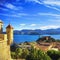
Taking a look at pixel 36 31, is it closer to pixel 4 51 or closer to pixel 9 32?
pixel 9 32

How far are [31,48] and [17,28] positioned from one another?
394mm

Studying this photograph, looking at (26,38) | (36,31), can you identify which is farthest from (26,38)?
(36,31)

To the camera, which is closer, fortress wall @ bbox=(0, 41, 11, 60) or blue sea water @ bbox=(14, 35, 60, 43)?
fortress wall @ bbox=(0, 41, 11, 60)

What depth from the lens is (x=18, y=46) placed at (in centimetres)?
428

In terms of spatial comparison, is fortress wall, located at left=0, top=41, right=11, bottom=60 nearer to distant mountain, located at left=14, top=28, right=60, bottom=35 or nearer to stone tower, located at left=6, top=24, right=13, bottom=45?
stone tower, located at left=6, top=24, right=13, bottom=45

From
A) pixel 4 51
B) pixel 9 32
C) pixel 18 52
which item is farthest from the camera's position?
pixel 18 52

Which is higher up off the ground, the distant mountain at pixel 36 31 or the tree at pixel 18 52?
the distant mountain at pixel 36 31

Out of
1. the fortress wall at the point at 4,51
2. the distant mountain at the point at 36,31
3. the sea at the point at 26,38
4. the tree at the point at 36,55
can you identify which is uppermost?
the distant mountain at the point at 36,31

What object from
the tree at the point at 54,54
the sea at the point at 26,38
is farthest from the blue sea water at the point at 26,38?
the tree at the point at 54,54

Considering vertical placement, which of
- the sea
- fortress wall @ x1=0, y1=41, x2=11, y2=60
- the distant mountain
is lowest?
fortress wall @ x1=0, y1=41, x2=11, y2=60

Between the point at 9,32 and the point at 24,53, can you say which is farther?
the point at 24,53

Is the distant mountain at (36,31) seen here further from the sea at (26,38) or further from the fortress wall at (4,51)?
the fortress wall at (4,51)

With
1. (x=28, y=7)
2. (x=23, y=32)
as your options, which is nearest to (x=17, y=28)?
(x=23, y=32)

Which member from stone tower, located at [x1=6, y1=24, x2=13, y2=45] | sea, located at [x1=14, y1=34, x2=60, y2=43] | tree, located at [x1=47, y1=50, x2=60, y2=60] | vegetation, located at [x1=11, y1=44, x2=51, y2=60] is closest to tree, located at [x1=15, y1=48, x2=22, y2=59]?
vegetation, located at [x1=11, y1=44, x2=51, y2=60]
